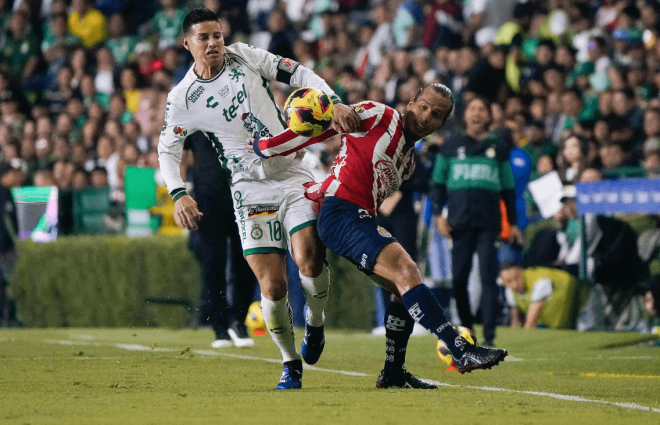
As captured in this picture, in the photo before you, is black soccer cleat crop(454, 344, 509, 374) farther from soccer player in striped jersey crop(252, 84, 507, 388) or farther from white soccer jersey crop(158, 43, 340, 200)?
white soccer jersey crop(158, 43, 340, 200)

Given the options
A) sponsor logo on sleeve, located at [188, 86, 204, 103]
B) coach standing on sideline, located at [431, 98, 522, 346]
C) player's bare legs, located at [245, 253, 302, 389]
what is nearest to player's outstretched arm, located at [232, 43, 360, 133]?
sponsor logo on sleeve, located at [188, 86, 204, 103]

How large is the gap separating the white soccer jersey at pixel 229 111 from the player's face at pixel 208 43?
0.40 ft

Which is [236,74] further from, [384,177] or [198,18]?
[384,177]

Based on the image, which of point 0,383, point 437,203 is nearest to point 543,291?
point 437,203

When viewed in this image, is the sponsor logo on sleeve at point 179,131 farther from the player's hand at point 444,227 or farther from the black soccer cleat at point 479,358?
the player's hand at point 444,227

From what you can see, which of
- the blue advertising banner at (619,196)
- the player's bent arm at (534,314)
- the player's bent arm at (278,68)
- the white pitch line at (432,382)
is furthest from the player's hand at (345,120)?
the player's bent arm at (534,314)

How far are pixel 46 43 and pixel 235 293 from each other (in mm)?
12137

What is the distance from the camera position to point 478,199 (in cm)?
938

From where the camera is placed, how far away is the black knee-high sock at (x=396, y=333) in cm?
591

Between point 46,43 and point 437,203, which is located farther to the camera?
point 46,43

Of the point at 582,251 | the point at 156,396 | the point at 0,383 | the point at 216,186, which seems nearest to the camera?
the point at 156,396

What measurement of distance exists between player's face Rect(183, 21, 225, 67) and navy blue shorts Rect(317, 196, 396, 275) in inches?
53.3

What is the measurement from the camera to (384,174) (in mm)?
5859

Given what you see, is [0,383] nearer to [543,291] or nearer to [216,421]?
[216,421]
